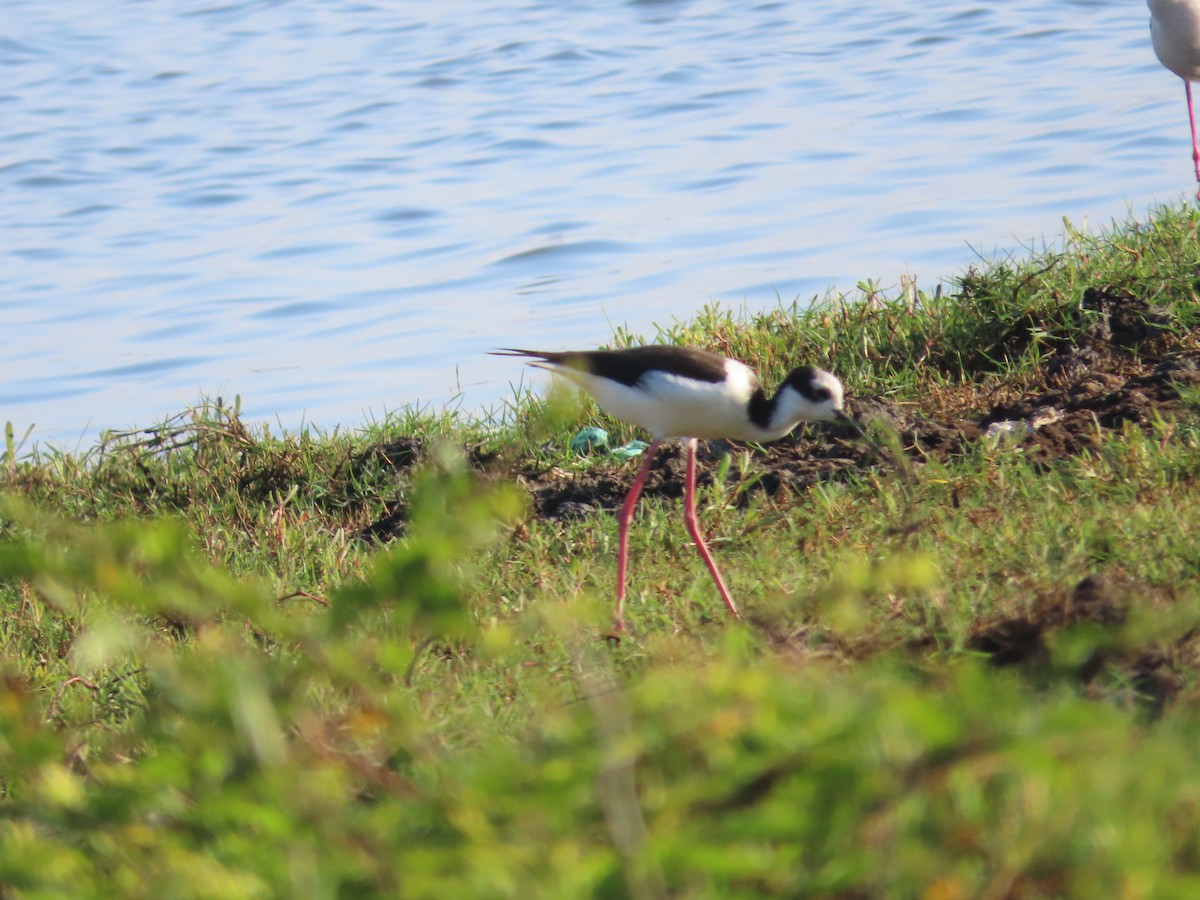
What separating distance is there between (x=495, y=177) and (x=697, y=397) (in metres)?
8.00

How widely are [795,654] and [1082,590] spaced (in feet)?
2.17

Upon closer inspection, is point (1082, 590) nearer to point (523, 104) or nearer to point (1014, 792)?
point (1014, 792)

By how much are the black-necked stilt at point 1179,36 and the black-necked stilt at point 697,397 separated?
188 inches

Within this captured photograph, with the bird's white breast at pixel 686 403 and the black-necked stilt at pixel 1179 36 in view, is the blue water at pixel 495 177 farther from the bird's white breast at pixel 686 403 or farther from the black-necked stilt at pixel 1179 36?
the bird's white breast at pixel 686 403

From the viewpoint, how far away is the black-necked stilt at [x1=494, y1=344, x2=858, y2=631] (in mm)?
4707

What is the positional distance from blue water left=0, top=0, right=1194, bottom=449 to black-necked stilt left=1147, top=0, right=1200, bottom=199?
713 millimetres

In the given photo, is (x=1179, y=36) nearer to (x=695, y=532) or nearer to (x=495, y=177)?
(x=495, y=177)

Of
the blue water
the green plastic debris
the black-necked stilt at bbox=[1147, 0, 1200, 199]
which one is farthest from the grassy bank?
the black-necked stilt at bbox=[1147, 0, 1200, 199]

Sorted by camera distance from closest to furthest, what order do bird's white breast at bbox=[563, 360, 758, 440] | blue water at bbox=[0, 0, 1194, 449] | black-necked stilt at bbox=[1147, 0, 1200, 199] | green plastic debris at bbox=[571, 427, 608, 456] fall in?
bird's white breast at bbox=[563, 360, 758, 440] < green plastic debris at bbox=[571, 427, 608, 456] < black-necked stilt at bbox=[1147, 0, 1200, 199] < blue water at bbox=[0, 0, 1194, 449]

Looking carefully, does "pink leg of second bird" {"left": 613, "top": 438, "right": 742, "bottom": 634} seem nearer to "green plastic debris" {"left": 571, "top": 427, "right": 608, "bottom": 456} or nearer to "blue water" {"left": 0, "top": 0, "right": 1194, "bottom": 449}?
"green plastic debris" {"left": 571, "top": 427, "right": 608, "bottom": 456}

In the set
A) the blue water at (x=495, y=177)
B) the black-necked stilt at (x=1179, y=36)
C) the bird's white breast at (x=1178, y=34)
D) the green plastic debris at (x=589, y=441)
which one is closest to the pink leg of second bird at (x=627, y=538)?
the green plastic debris at (x=589, y=441)

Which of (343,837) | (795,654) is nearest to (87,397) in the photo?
(795,654)

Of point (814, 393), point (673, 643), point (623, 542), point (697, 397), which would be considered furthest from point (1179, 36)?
point (673, 643)

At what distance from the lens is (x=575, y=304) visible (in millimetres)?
9125
